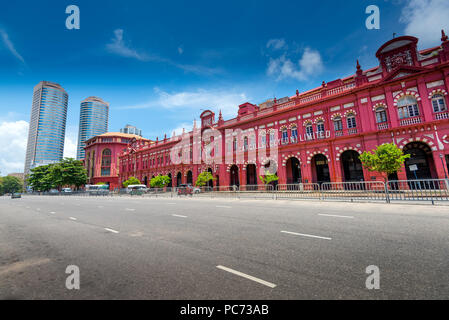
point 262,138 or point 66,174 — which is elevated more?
point 262,138

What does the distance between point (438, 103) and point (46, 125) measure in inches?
6001

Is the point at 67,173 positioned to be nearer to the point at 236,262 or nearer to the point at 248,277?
the point at 236,262

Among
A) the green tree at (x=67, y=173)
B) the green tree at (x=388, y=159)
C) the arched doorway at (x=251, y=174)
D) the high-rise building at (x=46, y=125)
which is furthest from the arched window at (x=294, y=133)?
the high-rise building at (x=46, y=125)

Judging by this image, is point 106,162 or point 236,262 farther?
point 106,162

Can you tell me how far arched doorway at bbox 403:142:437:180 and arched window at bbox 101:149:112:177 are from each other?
69346mm

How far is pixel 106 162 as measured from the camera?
211 feet

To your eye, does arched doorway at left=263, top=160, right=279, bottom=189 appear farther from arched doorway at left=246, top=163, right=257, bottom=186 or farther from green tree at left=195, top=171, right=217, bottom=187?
green tree at left=195, top=171, right=217, bottom=187

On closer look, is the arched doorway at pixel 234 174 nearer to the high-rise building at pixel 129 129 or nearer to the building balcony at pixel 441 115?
the building balcony at pixel 441 115

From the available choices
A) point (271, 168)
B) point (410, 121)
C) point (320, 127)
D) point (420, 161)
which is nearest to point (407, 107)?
point (410, 121)

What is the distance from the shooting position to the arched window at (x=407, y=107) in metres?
18.3

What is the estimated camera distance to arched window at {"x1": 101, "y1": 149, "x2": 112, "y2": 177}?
63.6 m

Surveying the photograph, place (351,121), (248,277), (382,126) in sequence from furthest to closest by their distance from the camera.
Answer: (351,121)
(382,126)
(248,277)

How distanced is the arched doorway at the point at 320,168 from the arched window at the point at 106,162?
200ft
